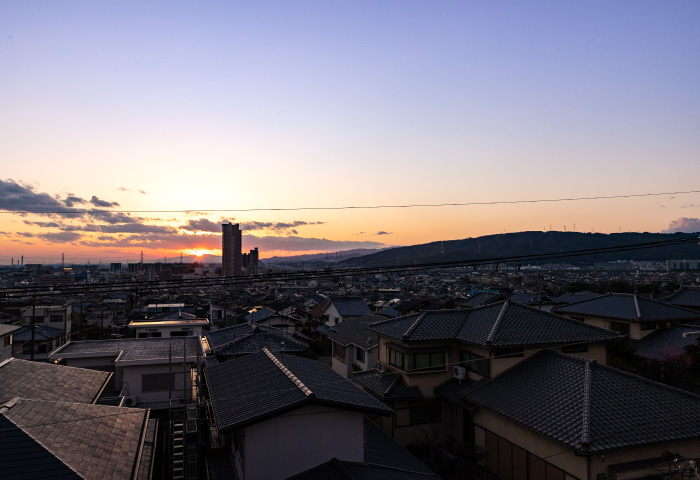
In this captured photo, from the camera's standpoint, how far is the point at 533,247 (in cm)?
13500

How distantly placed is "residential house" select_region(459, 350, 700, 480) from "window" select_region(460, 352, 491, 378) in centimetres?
65

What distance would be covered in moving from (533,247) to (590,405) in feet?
442

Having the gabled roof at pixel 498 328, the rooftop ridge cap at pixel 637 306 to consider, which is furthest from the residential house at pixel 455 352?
the rooftop ridge cap at pixel 637 306

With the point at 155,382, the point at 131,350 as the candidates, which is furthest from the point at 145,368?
the point at 131,350

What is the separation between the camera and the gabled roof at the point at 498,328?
14.6 meters

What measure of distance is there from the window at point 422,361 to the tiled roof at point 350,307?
19.7 m

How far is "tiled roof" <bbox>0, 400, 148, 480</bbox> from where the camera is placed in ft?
21.8

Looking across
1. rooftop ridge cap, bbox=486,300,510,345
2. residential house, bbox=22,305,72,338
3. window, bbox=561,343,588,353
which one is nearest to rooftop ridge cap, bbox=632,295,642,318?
window, bbox=561,343,588,353

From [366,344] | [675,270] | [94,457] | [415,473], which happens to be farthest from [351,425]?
[675,270]

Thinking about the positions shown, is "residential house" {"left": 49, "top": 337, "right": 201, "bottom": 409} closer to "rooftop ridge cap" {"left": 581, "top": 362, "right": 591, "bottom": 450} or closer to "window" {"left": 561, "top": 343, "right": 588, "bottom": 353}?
"rooftop ridge cap" {"left": 581, "top": 362, "right": 591, "bottom": 450}

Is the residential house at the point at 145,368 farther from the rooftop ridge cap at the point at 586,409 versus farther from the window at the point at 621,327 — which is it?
the window at the point at 621,327

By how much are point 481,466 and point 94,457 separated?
995cm

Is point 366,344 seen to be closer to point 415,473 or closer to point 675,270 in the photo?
point 415,473

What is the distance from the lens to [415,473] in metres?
10.1
